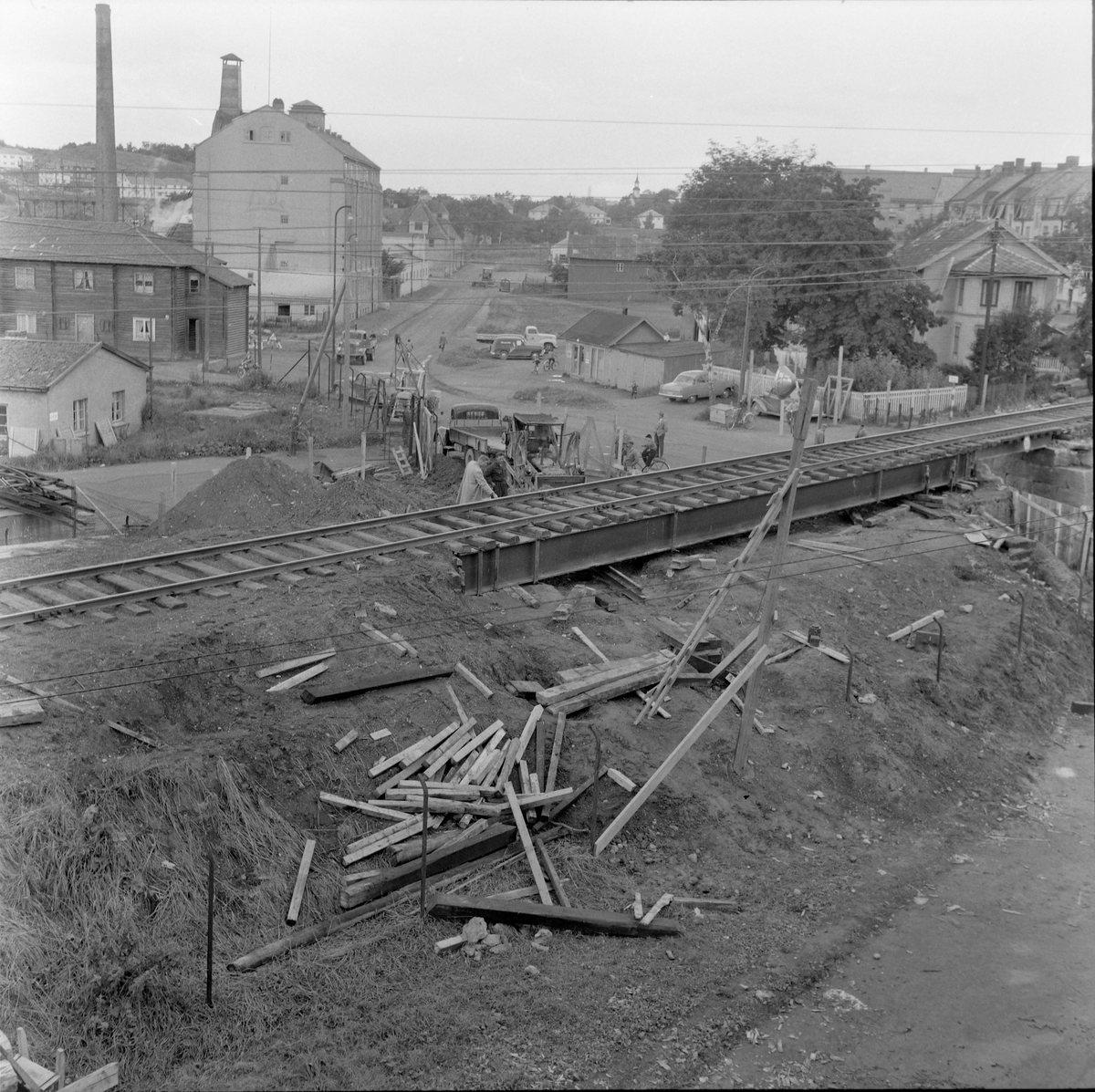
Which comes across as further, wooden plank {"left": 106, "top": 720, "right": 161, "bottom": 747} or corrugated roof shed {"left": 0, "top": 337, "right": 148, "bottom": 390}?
corrugated roof shed {"left": 0, "top": 337, "right": 148, "bottom": 390}

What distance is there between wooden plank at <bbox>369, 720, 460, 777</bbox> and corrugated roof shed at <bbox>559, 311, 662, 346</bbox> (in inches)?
1303

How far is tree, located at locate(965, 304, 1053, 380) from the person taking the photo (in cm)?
4147

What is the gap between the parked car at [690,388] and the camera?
128ft

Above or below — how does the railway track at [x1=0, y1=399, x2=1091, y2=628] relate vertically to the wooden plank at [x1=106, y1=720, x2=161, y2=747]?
above

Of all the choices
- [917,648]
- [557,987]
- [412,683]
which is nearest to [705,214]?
[917,648]

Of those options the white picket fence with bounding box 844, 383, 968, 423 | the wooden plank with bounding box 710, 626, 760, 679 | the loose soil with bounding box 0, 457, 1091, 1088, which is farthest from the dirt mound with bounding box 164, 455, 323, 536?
the white picket fence with bounding box 844, 383, 968, 423

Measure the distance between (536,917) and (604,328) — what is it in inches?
1467

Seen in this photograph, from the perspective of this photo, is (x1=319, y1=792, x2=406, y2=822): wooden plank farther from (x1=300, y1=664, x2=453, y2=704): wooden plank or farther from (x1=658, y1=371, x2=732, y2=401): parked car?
(x1=658, y1=371, x2=732, y2=401): parked car

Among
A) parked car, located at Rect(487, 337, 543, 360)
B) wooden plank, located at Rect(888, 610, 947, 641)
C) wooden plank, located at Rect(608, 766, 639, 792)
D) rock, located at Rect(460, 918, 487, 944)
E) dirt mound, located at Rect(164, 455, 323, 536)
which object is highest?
parked car, located at Rect(487, 337, 543, 360)

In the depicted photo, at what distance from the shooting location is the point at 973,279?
44.5 meters

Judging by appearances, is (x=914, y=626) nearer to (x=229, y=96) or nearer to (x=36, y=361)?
(x=36, y=361)

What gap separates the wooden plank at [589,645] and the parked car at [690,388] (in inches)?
1014

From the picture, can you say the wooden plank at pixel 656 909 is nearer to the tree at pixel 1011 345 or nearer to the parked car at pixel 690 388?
the parked car at pixel 690 388

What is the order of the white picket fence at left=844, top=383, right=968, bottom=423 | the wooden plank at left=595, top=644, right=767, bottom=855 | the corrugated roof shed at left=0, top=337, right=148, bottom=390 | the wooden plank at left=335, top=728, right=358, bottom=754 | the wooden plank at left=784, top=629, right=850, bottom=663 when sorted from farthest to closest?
the white picket fence at left=844, top=383, right=968, bottom=423, the corrugated roof shed at left=0, top=337, right=148, bottom=390, the wooden plank at left=784, top=629, right=850, bottom=663, the wooden plank at left=335, top=728, right=358, bottom=754, the wooden plank at left=595, top=644, right=767, bottom=855
